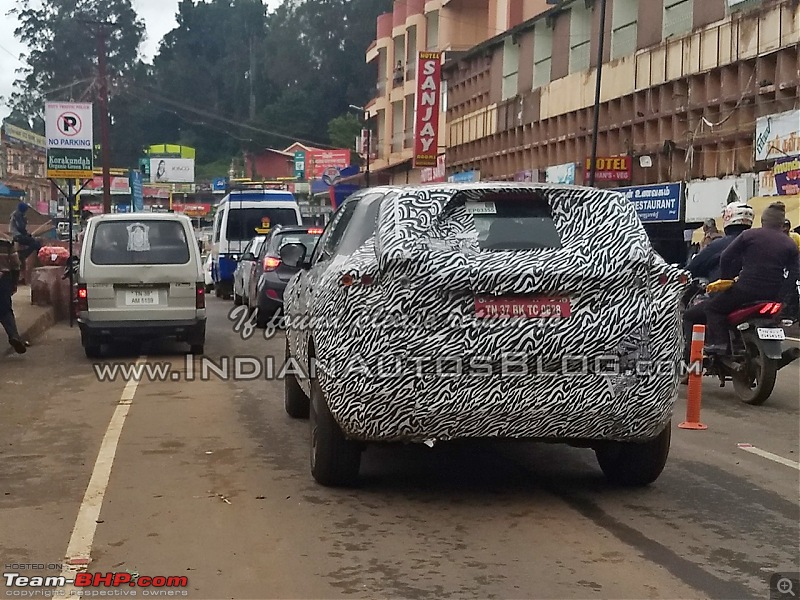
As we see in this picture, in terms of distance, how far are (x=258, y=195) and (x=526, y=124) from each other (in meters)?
12.8

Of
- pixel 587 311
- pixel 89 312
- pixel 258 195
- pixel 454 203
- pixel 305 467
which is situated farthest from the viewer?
pixel 258 195

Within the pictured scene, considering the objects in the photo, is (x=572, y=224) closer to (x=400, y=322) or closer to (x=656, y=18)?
(x=400, y=322)

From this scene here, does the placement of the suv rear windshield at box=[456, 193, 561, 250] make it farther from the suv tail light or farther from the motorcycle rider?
the suv tail light

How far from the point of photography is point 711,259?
11.7 m

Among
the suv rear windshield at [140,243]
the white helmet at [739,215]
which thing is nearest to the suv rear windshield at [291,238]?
the suv rear windshield at [140,243]

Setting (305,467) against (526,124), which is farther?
(526,124)

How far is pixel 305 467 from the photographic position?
771 cm

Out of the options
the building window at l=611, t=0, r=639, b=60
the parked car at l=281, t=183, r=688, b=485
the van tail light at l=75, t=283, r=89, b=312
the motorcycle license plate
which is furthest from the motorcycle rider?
the building window at l=611, t=0, r=639, b=60

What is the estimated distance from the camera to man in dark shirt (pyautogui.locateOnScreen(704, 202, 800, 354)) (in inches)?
410

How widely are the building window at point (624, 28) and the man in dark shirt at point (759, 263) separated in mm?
20134

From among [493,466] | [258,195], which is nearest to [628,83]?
[258,195]

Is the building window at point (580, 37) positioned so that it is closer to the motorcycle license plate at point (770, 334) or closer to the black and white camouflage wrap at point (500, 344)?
the motorcycle license plate at point (770, 334)
